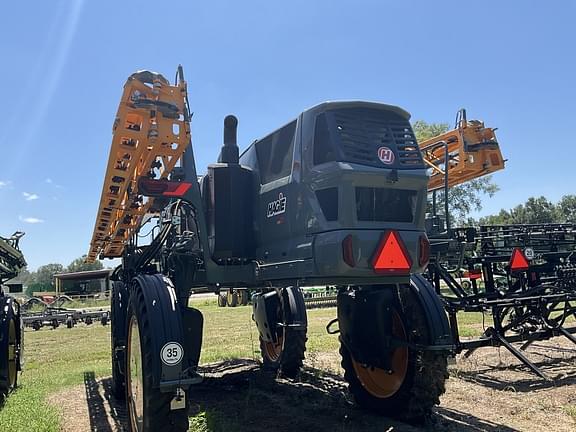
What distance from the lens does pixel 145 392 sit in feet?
13.5

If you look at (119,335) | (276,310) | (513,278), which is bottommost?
(119,335)

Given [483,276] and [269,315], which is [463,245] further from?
[269,315]

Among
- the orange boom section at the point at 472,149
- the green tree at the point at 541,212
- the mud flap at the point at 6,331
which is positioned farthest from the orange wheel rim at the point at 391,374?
the green tree at the point at 541,212

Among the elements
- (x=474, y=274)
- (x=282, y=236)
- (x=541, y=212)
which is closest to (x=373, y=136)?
(x=282, y=236)

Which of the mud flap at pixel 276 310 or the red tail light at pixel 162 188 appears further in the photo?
the mud flap at pixel 276 310

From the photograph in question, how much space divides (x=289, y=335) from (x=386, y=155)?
4709mm

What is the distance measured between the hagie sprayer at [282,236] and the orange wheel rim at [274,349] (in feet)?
6.61

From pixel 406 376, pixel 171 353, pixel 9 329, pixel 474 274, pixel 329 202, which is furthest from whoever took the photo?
pixel 474 274

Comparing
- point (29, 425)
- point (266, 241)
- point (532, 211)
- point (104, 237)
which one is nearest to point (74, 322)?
point (104, 237)

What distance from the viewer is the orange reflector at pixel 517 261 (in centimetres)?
839

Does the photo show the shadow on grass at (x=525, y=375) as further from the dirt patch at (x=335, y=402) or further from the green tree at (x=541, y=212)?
the green tree at (x=541, y=212)

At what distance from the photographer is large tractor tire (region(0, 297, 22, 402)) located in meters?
7.20

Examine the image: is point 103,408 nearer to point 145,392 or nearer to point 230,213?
point 145,392

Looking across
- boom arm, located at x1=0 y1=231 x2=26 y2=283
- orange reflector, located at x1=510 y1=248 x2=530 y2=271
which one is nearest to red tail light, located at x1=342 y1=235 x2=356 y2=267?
orange reflector, located at x1=510 y1=248 x2=530 y2=271
